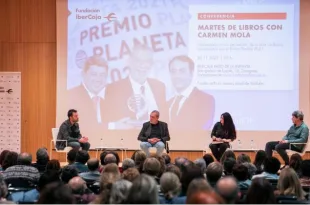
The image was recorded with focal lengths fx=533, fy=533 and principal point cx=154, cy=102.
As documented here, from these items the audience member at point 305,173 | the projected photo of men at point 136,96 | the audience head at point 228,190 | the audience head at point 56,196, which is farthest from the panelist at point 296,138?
the audience head at point 56,196

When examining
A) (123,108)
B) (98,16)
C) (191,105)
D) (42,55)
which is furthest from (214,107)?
(42,55)

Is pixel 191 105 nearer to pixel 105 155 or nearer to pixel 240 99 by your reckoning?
pixel 240 99

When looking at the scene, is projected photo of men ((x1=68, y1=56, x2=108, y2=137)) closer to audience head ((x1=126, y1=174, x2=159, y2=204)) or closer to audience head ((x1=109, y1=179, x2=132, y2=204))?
audience head ((x1=109, y1=179, x2=132, y2=204))

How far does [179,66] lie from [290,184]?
5593 millimetres

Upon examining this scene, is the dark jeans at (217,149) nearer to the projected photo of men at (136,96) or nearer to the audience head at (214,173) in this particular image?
the projected photo of men at (136,96)

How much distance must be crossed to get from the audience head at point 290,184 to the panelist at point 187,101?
530 centimetres

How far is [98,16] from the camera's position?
9.70 meters

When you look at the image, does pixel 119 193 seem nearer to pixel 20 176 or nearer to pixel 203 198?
pixel 203 198

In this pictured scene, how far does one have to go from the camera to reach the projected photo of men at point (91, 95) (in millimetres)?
9742

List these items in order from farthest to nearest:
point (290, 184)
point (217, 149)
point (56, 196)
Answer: point (217, 149), point (290, 184), point (56, 196)

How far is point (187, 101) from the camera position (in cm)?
967

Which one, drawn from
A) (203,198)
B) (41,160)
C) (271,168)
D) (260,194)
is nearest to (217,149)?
(271,168)

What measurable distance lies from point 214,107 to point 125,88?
5.43 feet

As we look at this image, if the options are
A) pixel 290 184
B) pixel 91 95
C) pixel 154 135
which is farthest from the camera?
pixel 91 95
